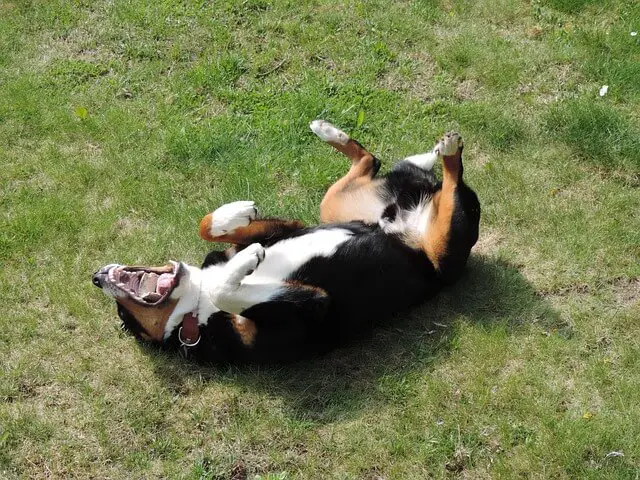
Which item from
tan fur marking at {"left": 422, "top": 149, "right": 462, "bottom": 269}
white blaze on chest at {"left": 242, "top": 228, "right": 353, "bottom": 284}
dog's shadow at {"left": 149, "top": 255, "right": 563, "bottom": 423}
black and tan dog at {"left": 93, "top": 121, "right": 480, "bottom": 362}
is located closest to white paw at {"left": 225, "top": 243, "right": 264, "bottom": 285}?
black and tan dog at {"left": 93, "top": 121, "right": 480, "bottom": 362}

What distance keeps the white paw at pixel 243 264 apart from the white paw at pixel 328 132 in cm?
152

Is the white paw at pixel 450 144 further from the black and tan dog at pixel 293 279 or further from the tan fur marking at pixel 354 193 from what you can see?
the tan fur marking at pixel 354 193

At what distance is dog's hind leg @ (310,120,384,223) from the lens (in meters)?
5.44

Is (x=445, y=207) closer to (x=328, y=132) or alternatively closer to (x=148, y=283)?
(x=328, y=132)

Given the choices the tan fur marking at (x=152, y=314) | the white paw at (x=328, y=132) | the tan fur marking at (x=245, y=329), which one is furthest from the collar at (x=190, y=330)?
the white paw at (x=328, y=132)

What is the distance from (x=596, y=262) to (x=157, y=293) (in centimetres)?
283

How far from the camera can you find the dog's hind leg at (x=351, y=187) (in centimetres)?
544

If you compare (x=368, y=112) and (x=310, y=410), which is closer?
(x=310, y=410)

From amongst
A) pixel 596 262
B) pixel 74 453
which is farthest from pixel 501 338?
pixel 74 453

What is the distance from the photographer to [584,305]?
497cm

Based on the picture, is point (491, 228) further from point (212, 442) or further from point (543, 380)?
point (212, 442)

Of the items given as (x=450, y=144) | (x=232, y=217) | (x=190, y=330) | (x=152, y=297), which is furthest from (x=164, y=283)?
(x=450, y=144)

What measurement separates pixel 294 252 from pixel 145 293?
942 mm

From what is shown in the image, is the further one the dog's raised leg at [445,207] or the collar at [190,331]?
the dog's raised leg at [445,207]
